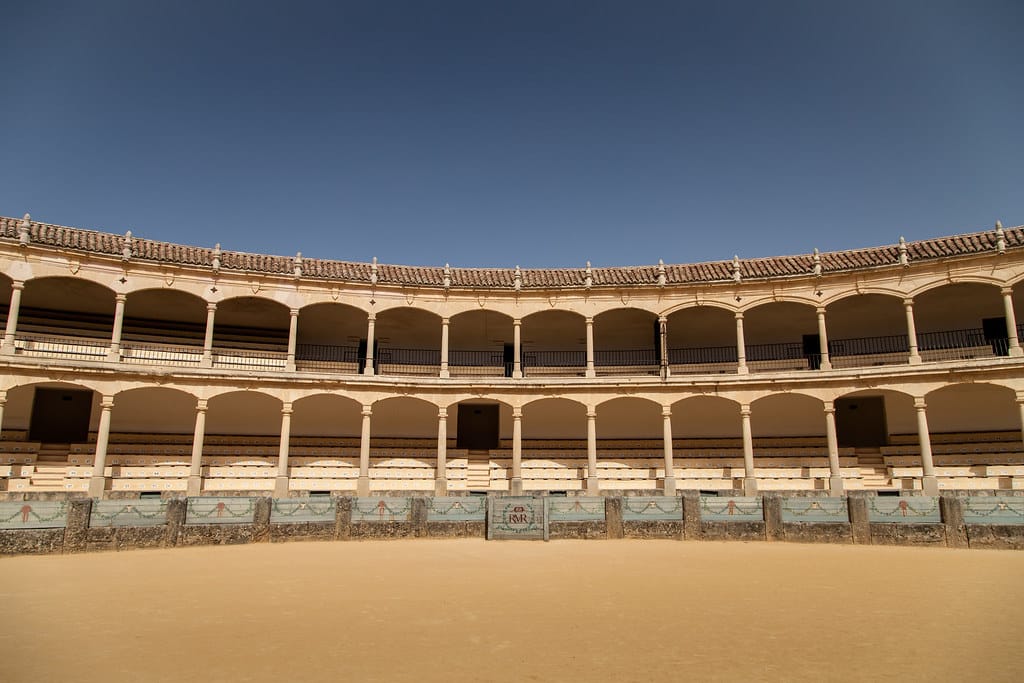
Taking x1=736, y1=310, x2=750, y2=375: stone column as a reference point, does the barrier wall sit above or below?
below

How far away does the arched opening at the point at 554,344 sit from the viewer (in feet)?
93.9

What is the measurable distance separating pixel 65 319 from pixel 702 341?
86.1 feet

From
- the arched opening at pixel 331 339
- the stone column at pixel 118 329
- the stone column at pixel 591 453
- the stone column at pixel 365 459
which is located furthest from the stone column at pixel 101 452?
the stone column at pixel 591 453

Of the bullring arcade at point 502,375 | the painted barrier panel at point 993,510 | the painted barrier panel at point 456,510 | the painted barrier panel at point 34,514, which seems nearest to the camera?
the painted barrier panel at point 34,514

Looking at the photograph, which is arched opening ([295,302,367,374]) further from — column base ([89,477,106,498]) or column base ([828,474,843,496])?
column base ([828,474,843,496])

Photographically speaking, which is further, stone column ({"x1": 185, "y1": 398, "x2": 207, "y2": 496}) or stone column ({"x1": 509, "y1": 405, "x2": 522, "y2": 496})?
stone column ({"x1": 509, "y1": 405, "x2": 522, "y2": 496})

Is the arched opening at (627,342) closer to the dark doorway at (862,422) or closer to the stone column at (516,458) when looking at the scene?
the stone column at (516,458)

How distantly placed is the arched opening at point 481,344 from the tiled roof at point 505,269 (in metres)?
2.05

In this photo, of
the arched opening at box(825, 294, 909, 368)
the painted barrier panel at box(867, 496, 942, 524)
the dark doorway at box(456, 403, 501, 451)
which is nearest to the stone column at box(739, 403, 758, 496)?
the arched opening at box(825, 294, 909, 368)

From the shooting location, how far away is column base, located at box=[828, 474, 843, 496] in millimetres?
22766

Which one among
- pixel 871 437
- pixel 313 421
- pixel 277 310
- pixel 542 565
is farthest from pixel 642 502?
pixel 277 310

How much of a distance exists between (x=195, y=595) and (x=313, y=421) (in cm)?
1851

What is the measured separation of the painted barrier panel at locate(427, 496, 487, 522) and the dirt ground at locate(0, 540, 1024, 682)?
10.7 feet

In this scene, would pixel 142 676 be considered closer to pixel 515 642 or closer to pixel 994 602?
pixel 515 642
